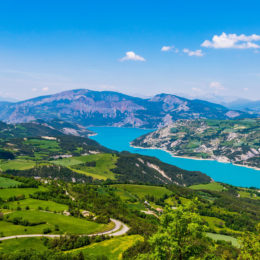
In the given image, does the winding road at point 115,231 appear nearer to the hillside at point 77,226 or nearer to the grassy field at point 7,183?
the hillside at point 77,226

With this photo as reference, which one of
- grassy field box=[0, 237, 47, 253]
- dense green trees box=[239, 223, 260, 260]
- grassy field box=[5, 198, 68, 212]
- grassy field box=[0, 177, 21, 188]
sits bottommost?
grassy field box=[0, 177, 21, 188]

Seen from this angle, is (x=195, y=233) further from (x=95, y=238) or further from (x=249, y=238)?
(x=95, y=238)

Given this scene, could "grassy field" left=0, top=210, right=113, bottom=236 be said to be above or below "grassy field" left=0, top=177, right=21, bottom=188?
above

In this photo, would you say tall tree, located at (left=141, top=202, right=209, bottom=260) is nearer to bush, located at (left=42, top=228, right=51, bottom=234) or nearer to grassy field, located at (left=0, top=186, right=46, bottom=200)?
bush, located at (left=42, top=228, right=51, bottom=234)

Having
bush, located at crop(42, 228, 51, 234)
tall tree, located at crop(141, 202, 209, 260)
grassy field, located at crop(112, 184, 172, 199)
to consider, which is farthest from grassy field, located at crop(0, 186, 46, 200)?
tall tree, located at crop(141, 202, 209, 260)

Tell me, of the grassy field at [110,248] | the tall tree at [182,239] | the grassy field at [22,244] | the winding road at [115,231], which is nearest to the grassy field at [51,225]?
the winding road at [115,231]

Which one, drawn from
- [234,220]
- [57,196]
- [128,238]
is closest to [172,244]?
[128,238]
